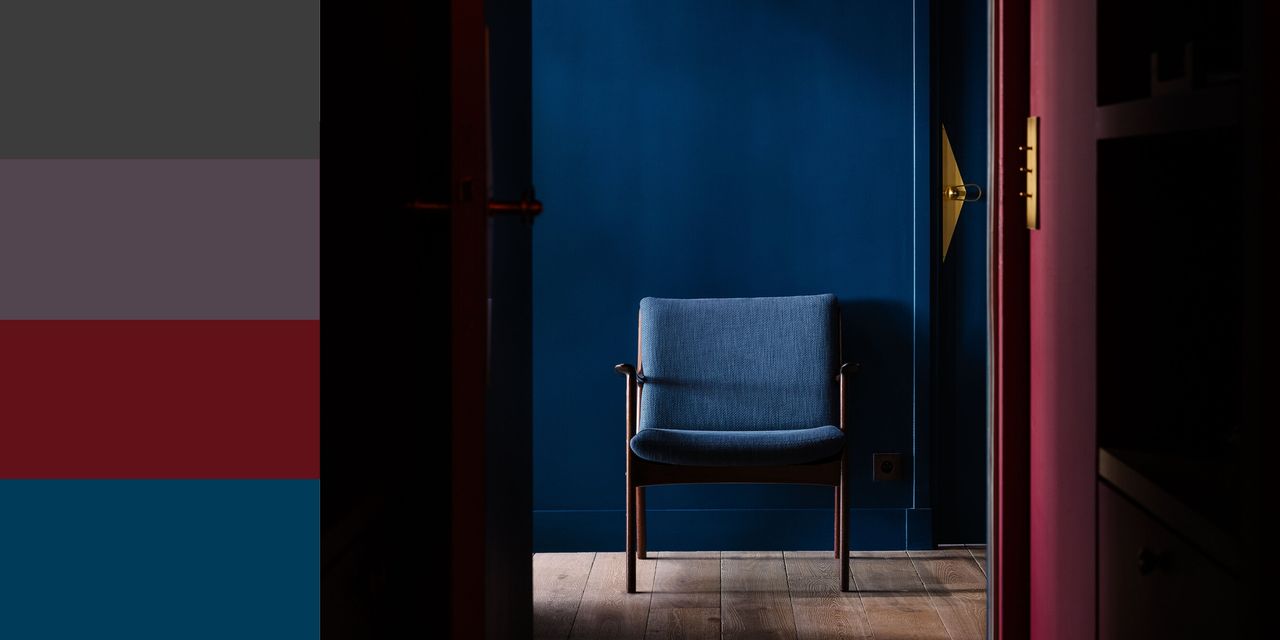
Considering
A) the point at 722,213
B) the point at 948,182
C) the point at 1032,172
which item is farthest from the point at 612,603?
the point at 1032,172

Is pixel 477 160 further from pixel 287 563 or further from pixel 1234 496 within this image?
pixel 1234 496

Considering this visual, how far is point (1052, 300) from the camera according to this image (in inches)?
73.5

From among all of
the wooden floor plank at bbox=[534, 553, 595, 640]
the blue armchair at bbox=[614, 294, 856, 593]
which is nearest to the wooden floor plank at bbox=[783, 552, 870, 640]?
the blue armchair at bbox=[614, 294, 856, 593]

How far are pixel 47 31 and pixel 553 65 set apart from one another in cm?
271

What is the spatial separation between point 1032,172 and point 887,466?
2254 mm

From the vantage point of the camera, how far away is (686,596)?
3514 millimetres

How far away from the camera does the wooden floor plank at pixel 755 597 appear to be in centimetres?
318

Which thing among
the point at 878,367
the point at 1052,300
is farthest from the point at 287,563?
the point at 878,367

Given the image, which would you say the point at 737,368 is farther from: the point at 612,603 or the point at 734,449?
the point at 612,603

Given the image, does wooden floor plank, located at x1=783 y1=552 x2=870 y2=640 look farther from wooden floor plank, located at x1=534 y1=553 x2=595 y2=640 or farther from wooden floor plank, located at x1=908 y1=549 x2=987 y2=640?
wooden floor plank, located at x1=534 y1=553 x2=595 y2=640

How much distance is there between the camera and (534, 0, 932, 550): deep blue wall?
13.1ft

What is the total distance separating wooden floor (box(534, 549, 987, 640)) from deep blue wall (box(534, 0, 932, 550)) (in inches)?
6.4

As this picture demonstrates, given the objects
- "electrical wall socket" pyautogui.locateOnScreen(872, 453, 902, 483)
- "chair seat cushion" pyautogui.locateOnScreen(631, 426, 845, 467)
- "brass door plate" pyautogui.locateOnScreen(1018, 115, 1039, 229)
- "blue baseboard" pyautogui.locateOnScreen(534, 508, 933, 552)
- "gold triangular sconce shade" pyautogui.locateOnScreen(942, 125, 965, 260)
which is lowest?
"blue baseboard" pyautogui.locateOnScreen(534, 508, 933, 552)

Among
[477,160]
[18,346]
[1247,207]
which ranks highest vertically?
[477,160]
